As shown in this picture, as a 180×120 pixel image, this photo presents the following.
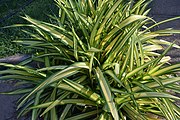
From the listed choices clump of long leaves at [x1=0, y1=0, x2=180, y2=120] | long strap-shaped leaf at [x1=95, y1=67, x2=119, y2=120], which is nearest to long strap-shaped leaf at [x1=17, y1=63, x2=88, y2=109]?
clump of long leaves at [x1=0, y1=0, x2=180, y2=120]

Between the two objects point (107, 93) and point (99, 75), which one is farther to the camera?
point (99, 75)

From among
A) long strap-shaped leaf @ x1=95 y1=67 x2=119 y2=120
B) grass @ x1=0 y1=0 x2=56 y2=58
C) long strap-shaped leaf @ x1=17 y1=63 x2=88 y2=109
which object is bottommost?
long strap-shaped leaf @ x1=95 y1=67 x2=119 y2=120

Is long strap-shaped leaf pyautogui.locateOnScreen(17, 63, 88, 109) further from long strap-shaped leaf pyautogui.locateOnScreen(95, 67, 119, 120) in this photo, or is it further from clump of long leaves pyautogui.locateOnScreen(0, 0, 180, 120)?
long strap-shaped leaf pyautogui.locateOnScreen(95, 67, 119, 120)

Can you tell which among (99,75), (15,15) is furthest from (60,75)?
(15,15)

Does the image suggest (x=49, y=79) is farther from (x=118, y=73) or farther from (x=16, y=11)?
(x=16, y=11)

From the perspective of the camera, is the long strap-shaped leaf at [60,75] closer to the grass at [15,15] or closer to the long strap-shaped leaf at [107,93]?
the long strap-shaped leaf at [107,93]

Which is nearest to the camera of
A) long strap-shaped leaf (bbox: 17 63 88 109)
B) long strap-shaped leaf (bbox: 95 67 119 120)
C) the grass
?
long strap-shaped leaf (bbox: 95 67 119 120)

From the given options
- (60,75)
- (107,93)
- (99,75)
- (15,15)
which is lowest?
(107,93)

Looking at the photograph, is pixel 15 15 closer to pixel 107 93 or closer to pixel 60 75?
pixel 60 75
